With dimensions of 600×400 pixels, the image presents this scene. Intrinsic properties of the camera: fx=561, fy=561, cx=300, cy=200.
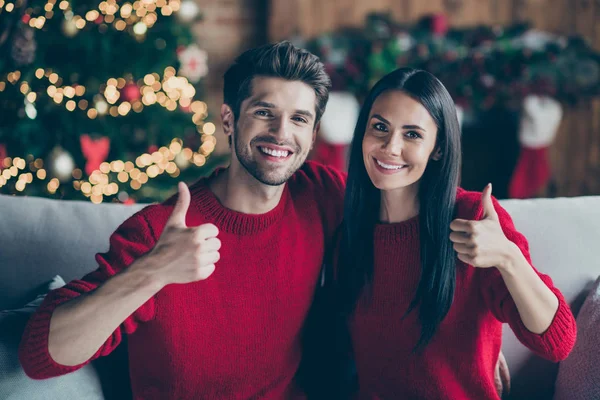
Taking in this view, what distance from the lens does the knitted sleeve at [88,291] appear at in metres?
1.13

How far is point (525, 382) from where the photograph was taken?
155 centimetres

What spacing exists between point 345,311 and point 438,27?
8.85 feet

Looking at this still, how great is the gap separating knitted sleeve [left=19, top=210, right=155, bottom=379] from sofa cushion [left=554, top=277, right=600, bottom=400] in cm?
103

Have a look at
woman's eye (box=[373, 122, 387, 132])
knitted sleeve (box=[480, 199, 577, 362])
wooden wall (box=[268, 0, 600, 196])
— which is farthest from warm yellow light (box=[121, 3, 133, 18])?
knitted sleeve (box=[480, 199, 577, 362])

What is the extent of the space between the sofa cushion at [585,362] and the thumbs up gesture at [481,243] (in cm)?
44

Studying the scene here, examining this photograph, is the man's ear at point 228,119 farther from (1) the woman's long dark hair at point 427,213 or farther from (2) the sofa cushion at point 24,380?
(2) the sofa cushion at point 24,380

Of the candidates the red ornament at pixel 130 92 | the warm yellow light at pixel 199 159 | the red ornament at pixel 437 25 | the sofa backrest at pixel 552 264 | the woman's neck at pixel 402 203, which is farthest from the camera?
the red ornament at pixel 437 25

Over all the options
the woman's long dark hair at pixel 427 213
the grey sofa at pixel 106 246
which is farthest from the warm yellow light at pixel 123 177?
the woman's long dark hair at pixel 427 213

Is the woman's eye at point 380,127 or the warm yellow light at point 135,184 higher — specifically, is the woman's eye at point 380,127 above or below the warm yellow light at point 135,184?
above

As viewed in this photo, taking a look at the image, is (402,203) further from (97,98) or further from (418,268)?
(97,98)

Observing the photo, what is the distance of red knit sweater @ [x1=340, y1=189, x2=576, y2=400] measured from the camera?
130 centimetres

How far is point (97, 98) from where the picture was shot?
272 centimetres

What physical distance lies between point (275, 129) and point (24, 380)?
0.78 m

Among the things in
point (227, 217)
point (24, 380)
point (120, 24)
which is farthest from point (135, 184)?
point (24, 380)
